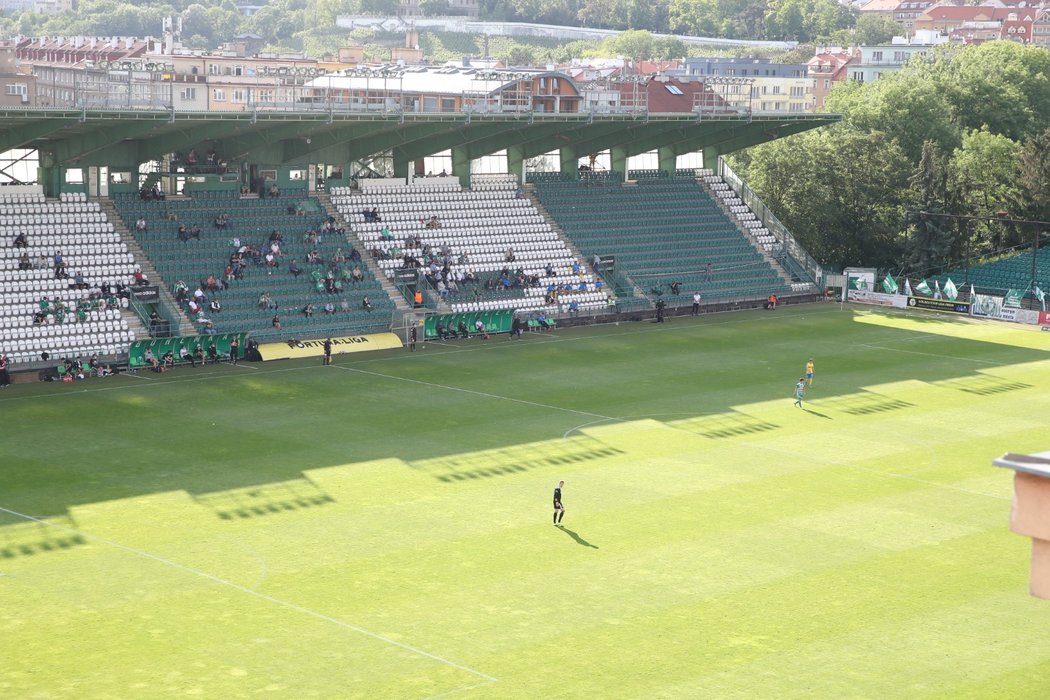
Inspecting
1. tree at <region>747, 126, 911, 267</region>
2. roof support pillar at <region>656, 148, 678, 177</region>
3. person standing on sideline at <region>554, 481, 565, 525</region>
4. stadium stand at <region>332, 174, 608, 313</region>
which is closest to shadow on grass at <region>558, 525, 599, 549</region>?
person standing on sideline at <region>554, 481, 565, 525</region>

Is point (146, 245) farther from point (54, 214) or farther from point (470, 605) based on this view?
point (470, 605)

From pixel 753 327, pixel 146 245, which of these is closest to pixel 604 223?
pixel 753 327

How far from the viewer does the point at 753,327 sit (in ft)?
221

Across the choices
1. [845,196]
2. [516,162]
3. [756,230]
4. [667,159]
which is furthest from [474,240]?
[845,196]

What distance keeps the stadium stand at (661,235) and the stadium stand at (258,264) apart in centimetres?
1444

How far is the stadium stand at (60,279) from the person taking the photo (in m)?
51.2

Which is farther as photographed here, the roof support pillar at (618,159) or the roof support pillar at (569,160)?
the roof support pillar at (618,159)

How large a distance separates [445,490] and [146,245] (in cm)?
2618

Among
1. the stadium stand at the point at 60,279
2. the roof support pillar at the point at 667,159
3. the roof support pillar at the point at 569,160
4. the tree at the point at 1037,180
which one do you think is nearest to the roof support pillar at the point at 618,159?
the roof support pillar at the point at 569,160

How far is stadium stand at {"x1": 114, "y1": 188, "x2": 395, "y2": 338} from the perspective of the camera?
189 feet

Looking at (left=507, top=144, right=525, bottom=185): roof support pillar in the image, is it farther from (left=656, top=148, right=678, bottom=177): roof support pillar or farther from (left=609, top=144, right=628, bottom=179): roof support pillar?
(left=656, top=148, right=678, bottom=177): roof support pillar

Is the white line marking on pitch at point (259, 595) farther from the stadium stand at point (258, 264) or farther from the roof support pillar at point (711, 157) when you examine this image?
the roof support pillar at point (711, 157)

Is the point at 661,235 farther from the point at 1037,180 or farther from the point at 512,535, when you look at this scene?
the point at 512,535

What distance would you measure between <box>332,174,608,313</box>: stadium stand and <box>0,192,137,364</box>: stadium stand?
12595mm
